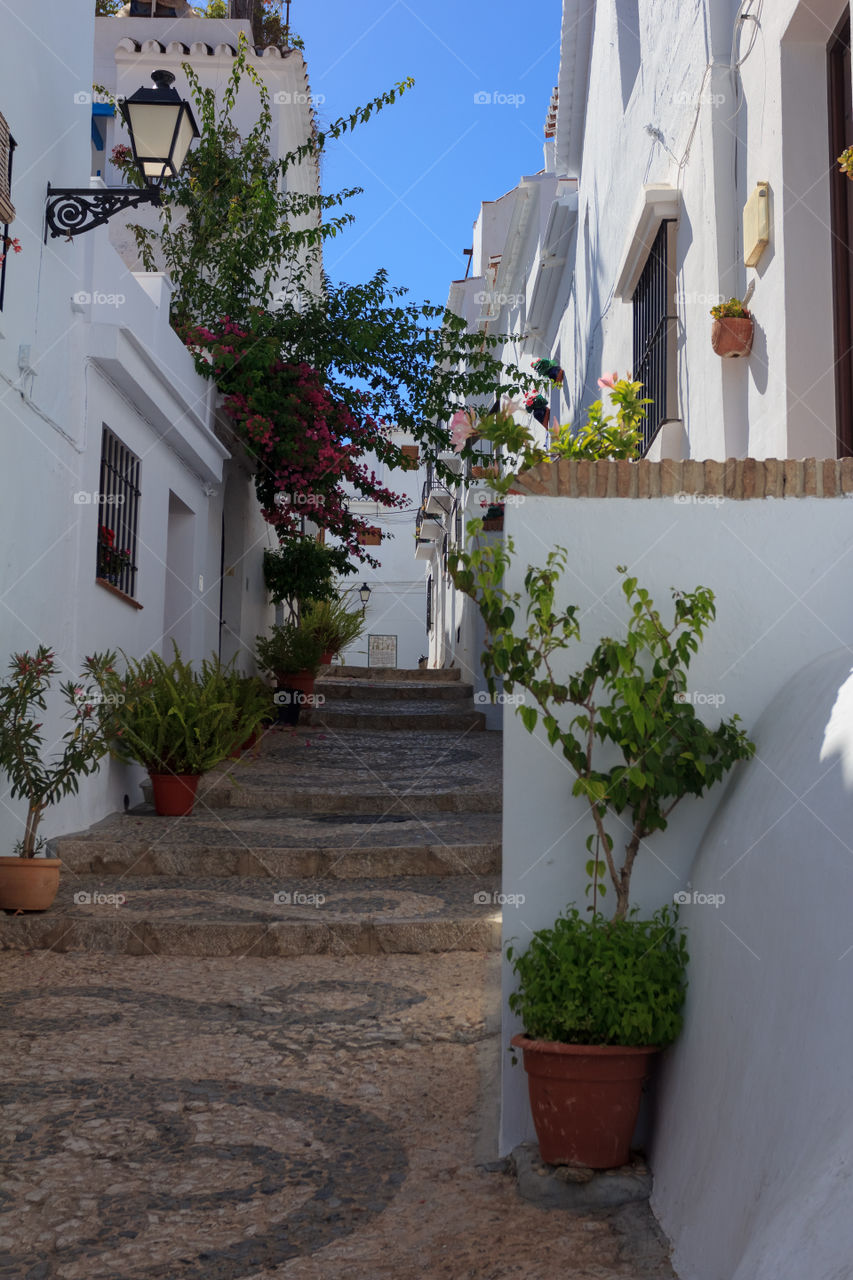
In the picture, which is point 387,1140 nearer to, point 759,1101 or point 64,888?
point 759,1101

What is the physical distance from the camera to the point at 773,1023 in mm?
2570

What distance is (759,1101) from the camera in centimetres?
251

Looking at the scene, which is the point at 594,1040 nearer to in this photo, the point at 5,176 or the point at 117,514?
the point at 5,176

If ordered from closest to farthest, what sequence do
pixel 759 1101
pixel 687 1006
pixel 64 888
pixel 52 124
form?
pixel 759 1101 < pixel 687 1006 < pixel 64 888 < pixel 52 124

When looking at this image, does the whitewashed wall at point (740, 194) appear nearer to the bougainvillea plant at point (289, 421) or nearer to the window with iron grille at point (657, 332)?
the window with iron grille at point (657, 332)

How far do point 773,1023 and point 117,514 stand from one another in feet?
23.2

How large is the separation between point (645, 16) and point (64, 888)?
7336mm

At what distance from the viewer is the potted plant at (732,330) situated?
613cm

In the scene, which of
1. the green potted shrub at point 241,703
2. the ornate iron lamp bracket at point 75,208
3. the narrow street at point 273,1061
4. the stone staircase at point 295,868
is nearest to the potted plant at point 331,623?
the green potted shrub at point 241,703

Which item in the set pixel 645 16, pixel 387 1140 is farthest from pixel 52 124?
pixel 387 1140

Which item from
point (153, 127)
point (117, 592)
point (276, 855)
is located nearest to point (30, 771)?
A: point (276, 855)

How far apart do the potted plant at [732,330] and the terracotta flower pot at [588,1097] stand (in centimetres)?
408

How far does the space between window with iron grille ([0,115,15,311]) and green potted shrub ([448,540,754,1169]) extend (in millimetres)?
3620

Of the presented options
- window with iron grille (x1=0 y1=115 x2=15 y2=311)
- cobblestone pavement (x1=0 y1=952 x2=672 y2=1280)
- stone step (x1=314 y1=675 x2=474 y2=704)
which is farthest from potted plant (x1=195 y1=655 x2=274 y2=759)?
cobblestone pavement (x1=0 y1=952 x2=672 y2=1280)
